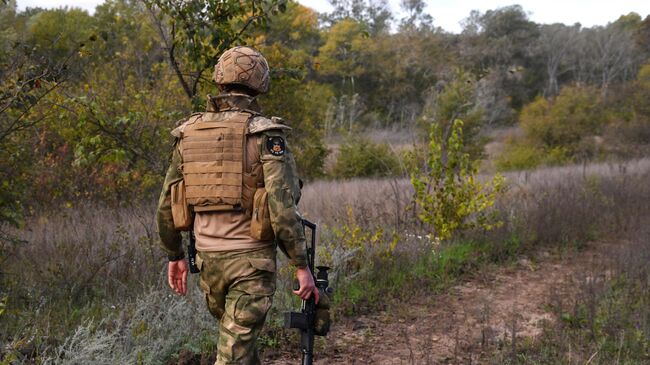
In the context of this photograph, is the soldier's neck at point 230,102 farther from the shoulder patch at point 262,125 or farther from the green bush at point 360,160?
the green bush at point 360,160

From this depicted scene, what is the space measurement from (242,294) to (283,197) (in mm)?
494

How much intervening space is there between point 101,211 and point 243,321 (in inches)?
199

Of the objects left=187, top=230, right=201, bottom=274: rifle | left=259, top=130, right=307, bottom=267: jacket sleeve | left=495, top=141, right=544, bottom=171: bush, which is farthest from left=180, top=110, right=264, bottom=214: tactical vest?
left=495, top=141, right=544, bottom=171: bush

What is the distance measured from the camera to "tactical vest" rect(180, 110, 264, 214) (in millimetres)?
2762

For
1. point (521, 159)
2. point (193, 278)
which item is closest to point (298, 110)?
point (193, 278)

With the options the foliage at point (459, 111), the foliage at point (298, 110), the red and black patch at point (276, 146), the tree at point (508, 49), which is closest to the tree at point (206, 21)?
the red and black patch at point (276, 146)

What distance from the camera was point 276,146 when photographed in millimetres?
2711

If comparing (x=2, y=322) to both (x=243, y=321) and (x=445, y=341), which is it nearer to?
(x=243, y=321)

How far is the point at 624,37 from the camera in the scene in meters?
48.2

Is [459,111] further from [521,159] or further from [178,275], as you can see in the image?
[178,275]

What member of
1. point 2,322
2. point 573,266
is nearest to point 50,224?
point 2,322

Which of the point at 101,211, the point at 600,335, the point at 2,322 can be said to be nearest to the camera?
the point at 2,322

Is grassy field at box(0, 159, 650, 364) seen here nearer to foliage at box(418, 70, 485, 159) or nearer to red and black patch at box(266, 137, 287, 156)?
red and black patch at box(266, 137, 287, 156)

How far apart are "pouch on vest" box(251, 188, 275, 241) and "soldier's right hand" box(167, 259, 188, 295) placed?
1.87 feet
